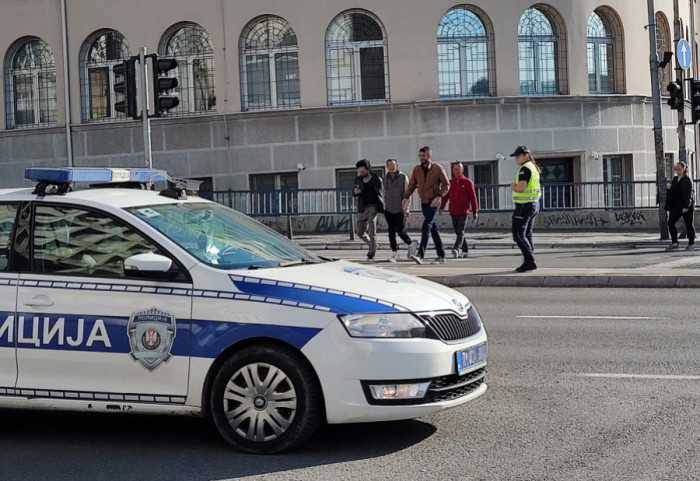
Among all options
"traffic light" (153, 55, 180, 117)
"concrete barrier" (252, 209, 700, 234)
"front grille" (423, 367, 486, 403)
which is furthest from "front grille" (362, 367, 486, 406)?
"concrete barrier" (252, 209, 700, 234)

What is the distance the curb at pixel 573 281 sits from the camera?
15273 mm

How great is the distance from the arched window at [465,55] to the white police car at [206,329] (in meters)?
24.8

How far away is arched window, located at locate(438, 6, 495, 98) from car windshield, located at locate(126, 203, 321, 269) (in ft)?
79.4

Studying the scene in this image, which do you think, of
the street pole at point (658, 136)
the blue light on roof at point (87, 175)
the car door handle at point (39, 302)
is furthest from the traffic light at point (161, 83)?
the street pole at point (658, 136)

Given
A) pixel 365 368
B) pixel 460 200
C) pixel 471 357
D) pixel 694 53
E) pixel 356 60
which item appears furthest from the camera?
pixel 694 53

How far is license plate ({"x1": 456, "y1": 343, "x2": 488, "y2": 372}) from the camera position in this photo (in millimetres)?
6570

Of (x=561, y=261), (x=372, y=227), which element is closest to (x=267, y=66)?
(x=372, y=227)

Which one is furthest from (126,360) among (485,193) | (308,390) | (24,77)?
(24,77)

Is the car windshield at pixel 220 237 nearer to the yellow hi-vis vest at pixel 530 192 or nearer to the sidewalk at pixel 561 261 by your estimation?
the sidewalk at pixel 561 261

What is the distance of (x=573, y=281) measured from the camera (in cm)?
1555

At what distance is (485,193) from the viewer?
2870 centimetres

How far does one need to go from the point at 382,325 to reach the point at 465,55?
84.8ft

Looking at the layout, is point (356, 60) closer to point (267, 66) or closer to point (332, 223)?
point (267, 66)

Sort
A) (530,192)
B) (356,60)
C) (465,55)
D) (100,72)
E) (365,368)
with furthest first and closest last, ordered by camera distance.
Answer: (100,72)
(356,60)
(465,55)
(530,192)
(365,368)
